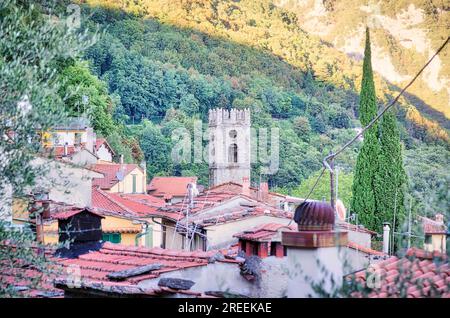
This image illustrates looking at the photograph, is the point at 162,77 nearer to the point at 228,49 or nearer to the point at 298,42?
the point at 228,49

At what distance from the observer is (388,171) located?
3388 centimetres

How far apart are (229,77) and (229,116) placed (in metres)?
12.6

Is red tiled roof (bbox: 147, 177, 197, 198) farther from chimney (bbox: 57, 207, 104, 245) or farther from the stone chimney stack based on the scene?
the stone chimney stack

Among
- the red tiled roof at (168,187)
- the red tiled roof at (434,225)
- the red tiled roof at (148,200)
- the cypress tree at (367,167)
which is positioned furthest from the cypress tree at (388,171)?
the red tiled roof at (434,225)

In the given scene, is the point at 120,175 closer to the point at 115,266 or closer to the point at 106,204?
the point at 106,204

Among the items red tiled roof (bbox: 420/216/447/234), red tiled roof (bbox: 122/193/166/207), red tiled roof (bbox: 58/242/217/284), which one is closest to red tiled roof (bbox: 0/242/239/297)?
red tiled roof (bbox: 58/242/217/284)

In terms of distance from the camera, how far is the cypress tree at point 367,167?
33125mm

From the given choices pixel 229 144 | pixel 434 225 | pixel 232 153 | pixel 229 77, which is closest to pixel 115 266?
pixel 434 225

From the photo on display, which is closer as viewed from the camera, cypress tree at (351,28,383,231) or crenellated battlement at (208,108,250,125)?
cypress tree at (351,28,383,231)

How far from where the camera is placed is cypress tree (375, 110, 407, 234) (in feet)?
108

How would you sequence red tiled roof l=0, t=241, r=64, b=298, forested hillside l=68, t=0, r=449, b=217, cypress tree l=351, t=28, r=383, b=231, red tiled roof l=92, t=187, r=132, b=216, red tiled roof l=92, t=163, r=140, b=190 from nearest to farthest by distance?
red tiled roof l=0, t=241, r=64, b=298, red tiled roof l=92, t=187, r=132, b=216, cypress tree l=351, t=28, r=383, b=231, red tiled roof l=92, t=163, r=140, b=190, forested hillside l=68, t=0, r=449, b=217

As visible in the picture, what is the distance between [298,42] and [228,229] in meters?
71.8

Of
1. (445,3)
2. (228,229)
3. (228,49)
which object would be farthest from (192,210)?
(228,49)

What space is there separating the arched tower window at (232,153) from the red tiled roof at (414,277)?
61206mm
